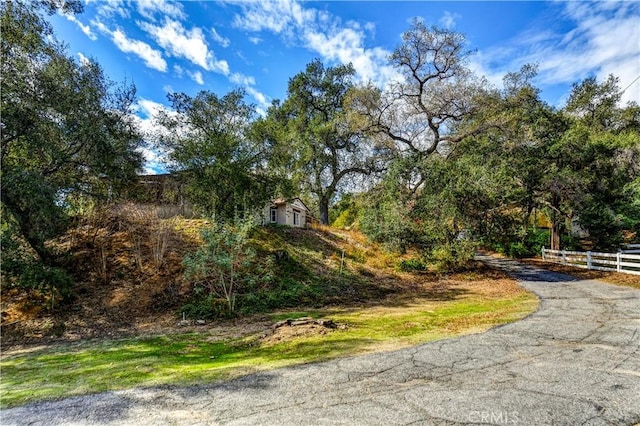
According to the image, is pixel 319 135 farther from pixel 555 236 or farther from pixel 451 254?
pixel 555 236

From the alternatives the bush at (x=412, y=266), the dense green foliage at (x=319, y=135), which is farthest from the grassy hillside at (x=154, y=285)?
the dense green foliage at (x=319, y=135)

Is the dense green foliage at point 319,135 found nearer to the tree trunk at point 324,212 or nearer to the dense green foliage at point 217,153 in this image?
the tree trunk at point 324,212

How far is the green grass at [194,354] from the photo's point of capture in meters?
3.99

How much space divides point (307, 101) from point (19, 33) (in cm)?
1999

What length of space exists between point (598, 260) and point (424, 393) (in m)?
16.0

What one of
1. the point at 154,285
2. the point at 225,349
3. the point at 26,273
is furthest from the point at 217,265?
the point at 26,273

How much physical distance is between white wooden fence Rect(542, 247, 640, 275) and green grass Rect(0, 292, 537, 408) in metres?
7.93

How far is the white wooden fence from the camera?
12.3 metres

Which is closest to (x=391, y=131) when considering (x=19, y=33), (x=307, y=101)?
(x=307, y=101)

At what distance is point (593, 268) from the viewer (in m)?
13.9

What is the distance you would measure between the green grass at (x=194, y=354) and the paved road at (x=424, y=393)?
427 mm

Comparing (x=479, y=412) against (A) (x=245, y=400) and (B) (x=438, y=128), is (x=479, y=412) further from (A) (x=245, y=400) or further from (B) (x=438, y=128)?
(B) (x=438, y=128)

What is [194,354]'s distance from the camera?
17.3 ft

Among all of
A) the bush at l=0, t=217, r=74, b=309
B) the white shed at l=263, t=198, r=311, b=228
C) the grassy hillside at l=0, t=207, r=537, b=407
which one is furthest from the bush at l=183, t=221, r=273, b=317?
the white shed at l=263, t=198, r=311, b=228
